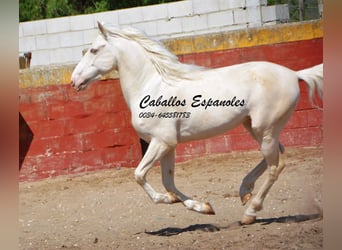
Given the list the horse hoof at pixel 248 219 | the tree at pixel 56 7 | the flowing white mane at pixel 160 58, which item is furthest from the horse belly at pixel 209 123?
the tree at pixel 56 7

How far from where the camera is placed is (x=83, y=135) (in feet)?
29.3

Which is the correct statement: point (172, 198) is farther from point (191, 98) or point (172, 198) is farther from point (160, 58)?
point (160, 58)

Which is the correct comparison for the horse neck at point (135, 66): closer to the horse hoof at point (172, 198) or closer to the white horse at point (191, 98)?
the white horse at point (191, 98)

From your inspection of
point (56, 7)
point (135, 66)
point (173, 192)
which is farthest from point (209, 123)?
point (56, 7)

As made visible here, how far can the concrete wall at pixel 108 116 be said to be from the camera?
8273mm

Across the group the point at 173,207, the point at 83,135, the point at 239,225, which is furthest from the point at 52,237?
the point at 83,135

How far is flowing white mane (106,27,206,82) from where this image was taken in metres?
6.51


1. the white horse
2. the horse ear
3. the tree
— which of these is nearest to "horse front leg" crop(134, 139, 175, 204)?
the white horse

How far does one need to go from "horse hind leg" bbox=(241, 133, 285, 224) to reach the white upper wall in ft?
8.86

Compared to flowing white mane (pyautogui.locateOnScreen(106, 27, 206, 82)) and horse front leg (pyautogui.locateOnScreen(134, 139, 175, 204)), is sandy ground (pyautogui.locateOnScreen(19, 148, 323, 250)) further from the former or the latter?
flowing white mane (pyautogui.locateOnScreen(106, 27, 206, 82))

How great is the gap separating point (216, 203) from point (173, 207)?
35cm

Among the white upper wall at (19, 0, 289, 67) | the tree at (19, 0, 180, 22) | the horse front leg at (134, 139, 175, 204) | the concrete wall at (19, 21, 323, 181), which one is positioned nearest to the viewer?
the horse front leg at (134, 139, 175, 204)

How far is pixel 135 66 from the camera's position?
6.64 m

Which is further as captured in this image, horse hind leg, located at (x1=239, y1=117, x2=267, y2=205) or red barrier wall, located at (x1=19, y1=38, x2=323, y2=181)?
red barrier wall, located at (x1=19, y1=38, x2=323, y2=181)
